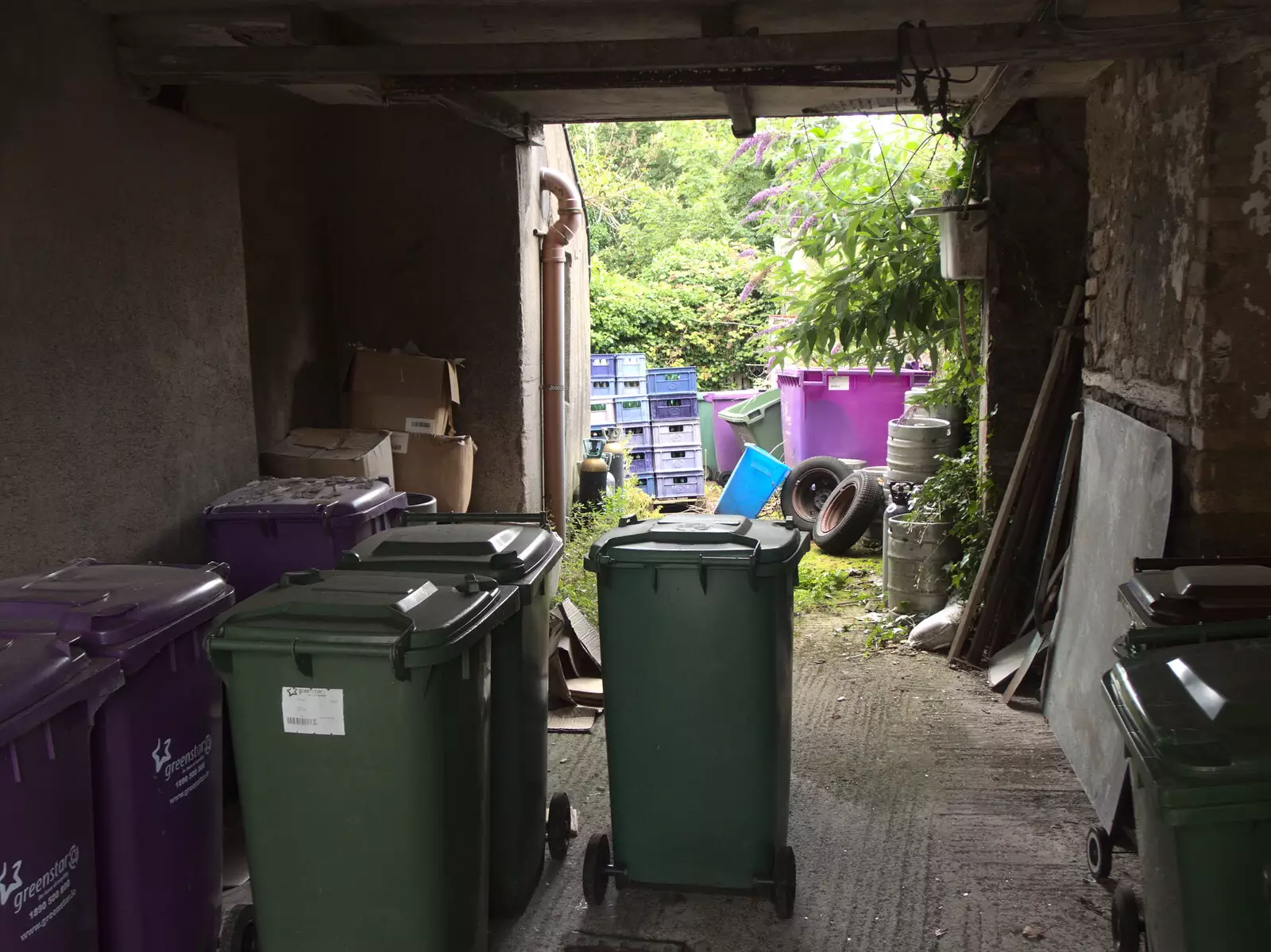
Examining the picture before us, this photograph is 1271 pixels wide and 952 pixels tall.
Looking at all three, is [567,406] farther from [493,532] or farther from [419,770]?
[419,770]

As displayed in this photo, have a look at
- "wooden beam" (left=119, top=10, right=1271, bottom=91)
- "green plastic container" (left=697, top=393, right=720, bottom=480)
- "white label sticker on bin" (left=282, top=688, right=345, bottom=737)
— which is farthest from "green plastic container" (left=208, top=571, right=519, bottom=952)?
"green plastic container" (left=697, top=393, right=720, bottom=480)

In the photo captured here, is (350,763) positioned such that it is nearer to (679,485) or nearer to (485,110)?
(485,110)

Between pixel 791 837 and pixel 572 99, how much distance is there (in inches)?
147

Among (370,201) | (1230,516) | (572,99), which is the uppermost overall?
(572,99)

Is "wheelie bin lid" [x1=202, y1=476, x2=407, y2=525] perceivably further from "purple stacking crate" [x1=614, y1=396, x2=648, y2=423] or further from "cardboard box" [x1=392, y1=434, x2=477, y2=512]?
"purple stacking crate" [x1=614, y1=396, x2=648, y2=423]

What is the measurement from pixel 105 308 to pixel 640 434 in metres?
7.63

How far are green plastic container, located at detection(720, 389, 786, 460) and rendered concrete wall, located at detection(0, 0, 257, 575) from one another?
24.8 ft

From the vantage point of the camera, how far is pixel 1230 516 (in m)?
3.64

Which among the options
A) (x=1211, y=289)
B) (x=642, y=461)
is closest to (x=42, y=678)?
(x=1211, y=289)

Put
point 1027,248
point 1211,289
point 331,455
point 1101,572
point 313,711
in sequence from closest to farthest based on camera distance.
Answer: point 313,711
point 1211,289
point 1101,572
point 331,455
point 1027,248

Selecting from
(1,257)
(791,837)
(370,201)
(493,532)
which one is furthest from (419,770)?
(370,201)

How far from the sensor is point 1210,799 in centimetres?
192

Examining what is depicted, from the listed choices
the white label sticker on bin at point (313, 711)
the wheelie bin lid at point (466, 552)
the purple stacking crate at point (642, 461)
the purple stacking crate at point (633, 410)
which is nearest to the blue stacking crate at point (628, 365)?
the purple stacking crate at point (633, 410)

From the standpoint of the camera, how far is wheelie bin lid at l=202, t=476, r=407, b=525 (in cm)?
388
